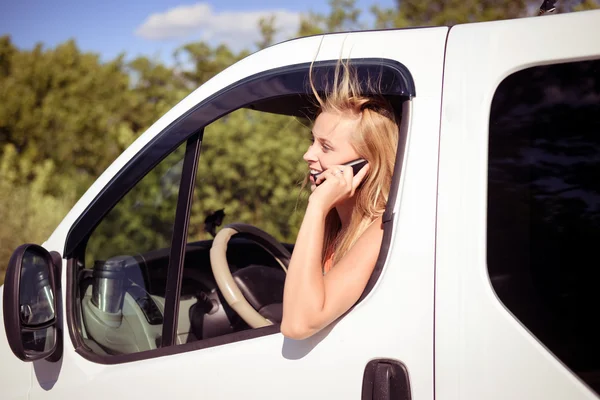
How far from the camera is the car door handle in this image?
54.4 inches

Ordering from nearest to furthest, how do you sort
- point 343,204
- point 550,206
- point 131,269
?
point 550,206 → point 343,204 → point 131,269

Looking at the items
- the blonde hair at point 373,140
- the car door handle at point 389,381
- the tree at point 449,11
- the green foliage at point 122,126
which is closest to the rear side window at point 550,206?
the car door handle at point 389,381

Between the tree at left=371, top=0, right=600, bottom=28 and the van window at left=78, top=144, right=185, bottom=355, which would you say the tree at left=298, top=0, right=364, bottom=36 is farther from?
the van window at left=78, top=144, right=185, bottom=355

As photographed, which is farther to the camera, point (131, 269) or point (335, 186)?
point (131, 269)

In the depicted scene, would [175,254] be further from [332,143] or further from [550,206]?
[550,206]

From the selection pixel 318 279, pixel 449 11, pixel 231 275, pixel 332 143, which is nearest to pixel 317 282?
pixel 318 279

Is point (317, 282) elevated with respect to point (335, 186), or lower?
lower

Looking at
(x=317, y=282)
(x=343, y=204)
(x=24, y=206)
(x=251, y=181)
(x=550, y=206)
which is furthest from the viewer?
(x=24, y=206)

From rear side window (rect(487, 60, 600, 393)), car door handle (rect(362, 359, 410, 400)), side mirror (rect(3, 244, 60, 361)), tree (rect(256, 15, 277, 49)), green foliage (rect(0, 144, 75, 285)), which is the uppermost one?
tree (rect(256, 15, 277, 49))

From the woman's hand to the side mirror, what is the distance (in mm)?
871

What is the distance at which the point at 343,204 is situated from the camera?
1.94m

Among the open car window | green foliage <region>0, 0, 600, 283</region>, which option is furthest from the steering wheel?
green foliage <region>0, 0, 600, 283</region>

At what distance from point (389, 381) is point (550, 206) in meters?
0.53

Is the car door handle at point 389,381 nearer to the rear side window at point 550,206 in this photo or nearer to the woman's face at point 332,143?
the rear side window at point 550,206
